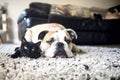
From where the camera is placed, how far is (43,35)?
181 centimetres

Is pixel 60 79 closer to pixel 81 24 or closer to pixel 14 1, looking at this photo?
pixel 81 24

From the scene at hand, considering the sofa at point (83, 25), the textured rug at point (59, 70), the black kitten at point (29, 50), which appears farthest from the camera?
the sofa at point (83, 25)

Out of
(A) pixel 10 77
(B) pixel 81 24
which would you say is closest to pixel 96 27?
(B) pixel 81 24

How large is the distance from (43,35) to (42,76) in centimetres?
70

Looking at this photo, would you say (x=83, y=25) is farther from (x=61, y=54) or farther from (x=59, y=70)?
(x=59, y=70)

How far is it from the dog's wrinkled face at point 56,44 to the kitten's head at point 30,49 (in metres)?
0.05

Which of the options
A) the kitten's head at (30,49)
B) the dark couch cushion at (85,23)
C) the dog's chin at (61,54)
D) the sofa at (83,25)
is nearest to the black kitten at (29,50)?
the kitten's head at (30,49)

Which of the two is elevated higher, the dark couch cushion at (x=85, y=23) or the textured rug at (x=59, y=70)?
the textured rug at (x=59, y=70)

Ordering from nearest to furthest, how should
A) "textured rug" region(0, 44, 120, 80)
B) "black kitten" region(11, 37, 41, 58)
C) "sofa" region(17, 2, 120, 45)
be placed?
"textured rug" region(0, 44, 120, 80) → "black kitten" region(11, 37, 41, 58) → "sofa" region(17, 2, 120, 45)

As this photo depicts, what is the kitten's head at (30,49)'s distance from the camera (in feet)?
5.47

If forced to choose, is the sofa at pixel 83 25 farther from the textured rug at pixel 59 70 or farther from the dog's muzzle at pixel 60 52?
the textured rug at pixel 59 70

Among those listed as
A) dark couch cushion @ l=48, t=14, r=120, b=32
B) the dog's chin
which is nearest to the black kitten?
the dog's chin

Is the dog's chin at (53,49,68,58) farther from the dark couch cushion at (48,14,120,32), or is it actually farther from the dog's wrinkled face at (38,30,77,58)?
the dark couch cushion at (48,14,120,32)

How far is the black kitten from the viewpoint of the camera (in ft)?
5.47
